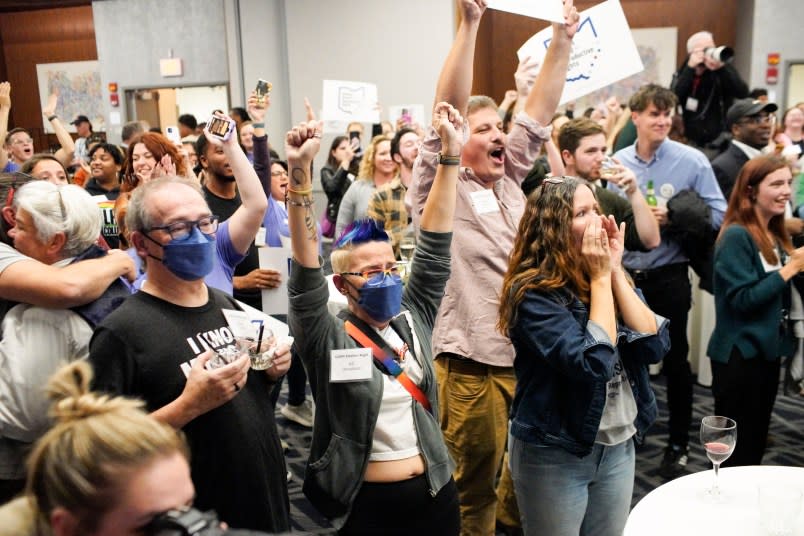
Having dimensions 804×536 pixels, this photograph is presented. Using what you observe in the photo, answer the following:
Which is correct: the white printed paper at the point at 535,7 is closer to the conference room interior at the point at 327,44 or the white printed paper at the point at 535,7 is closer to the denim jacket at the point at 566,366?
the denim jacket at the point at 566,366

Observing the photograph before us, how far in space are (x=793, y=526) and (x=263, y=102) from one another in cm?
258

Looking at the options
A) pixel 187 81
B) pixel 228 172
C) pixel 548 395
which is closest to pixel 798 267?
pixel 548 395

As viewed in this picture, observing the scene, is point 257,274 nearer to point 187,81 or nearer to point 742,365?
point 742,365

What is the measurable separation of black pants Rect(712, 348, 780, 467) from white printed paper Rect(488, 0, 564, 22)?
5.26 ft

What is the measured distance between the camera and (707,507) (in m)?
1.81

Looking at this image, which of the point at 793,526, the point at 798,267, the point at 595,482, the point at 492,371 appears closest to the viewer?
the point at 793,526

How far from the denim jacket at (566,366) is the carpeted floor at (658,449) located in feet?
4.94

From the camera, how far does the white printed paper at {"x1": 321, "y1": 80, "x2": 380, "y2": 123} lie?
625 centimetres

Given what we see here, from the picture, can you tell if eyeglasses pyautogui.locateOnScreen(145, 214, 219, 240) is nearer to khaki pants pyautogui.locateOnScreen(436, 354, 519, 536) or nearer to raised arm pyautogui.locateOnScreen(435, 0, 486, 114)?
raised arm pyautogui.locateOnScreen(435, 0, 486, 114)

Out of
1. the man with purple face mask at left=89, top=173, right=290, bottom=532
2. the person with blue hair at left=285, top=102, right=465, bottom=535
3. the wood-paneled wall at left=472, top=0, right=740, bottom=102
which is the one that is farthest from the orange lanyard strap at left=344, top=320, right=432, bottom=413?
the wood-paneled wall at left=472, top=0, right=740, bottom=102

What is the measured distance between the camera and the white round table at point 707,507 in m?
1.70

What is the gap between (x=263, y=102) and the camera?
10.6ft

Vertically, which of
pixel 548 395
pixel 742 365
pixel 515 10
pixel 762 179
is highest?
pixel 515 10

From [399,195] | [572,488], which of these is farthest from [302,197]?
[399,195]
